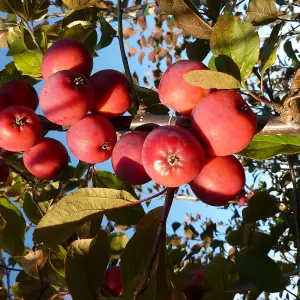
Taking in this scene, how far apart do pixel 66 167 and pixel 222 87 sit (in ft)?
2.63

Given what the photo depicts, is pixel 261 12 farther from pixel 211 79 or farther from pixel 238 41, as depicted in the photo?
pixel 211 79

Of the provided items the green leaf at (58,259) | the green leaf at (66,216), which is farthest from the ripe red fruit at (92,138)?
the green leaf at (58,259)

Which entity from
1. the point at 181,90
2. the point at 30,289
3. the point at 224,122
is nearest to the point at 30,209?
the point at 30,289

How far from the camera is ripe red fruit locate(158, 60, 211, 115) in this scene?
3.62 feet

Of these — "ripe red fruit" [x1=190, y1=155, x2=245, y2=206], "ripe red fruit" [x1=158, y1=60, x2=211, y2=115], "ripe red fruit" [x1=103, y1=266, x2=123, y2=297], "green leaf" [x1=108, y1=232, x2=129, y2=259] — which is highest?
"ripe red fruit" [x1=158, y1=60, x2=211, y2=115]

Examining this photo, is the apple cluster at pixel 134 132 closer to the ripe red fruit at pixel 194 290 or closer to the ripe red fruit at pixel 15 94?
the ripe red fruit at pixel 15 94

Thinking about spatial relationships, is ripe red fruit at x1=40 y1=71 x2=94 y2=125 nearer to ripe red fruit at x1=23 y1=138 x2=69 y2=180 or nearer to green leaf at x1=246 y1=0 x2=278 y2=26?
ripe red fruit at x1=23 y1=138 x2=69 y2=180

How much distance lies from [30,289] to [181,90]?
3.87 feet

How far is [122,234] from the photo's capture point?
1.83m

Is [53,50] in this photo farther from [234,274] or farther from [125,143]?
[234,274]

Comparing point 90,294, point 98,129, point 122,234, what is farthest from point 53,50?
point 122,234

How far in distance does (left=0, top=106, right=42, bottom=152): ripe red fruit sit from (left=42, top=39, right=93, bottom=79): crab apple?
158 mm

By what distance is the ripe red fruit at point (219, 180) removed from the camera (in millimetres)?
1088

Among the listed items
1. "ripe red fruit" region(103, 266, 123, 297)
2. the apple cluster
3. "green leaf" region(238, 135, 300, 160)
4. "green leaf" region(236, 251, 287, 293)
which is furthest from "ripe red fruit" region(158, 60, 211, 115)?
"ripe red fruit" region(103, 266, 123, 297)
